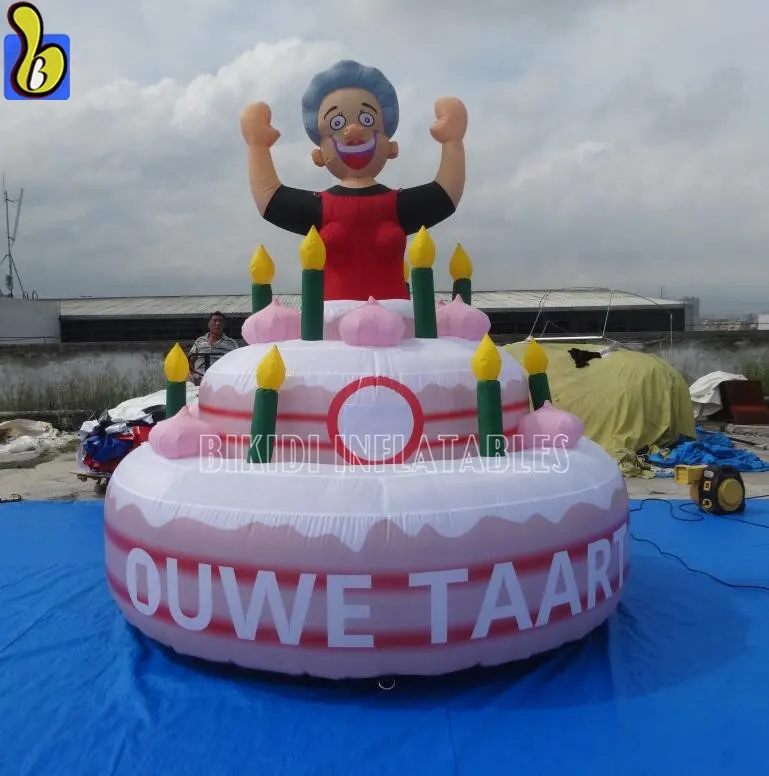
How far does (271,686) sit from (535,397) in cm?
224

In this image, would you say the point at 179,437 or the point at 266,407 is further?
the point at 179,437

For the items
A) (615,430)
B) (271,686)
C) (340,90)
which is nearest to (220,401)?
(271,686)

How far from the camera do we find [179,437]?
Result: 3.70m

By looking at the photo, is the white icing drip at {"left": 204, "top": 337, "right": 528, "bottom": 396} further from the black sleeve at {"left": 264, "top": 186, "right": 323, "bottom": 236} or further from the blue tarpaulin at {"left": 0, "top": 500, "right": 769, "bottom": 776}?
the blue tarpaulin at {"left": 0, "top": 500, "right": 769, "bottom": 776}

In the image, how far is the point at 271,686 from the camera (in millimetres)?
3342

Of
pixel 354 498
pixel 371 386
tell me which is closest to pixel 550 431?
pixel 371 386

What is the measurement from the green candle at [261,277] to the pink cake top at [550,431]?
1841 millimetres

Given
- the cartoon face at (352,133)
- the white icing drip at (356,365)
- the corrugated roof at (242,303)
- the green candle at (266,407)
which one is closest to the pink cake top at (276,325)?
the white icing drip at (356,365)

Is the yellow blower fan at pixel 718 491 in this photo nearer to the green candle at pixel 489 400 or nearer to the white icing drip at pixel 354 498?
the white icing drip at pixel 354 498

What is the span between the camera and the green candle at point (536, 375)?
4352mm

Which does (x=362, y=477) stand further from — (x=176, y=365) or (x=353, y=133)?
(x=353, y=133)

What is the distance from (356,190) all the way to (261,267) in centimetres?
77

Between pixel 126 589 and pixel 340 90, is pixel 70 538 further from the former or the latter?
pixel 340 90

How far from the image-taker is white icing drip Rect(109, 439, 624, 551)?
3074mm
